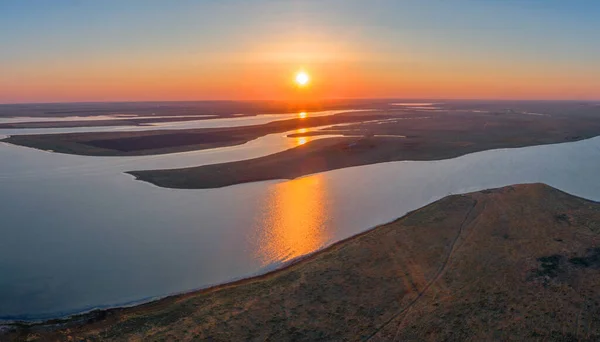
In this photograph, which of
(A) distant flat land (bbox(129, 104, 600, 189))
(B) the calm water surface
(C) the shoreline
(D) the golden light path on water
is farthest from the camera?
(A) distant flat land (bbox(129, 104, 600, 189))

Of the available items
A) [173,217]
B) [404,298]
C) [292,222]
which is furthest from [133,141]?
[404,298]

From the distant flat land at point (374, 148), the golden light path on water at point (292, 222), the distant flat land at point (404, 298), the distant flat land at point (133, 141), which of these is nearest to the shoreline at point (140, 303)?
the distant flat land at point (404, 298)

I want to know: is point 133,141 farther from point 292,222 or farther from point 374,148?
point 292,222

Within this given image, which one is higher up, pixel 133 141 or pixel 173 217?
pixel 133 141

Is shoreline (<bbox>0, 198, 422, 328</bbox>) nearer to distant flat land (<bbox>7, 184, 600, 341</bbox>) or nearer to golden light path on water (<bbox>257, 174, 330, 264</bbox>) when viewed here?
distant flat land (<bbox>7, 184, 600, 341</bbox>)

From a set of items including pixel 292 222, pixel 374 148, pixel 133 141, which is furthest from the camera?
pixel 133 141

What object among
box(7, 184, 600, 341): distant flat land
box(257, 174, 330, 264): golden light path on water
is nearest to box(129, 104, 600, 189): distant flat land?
box(257, 174, 330, 264): golden light path on water
